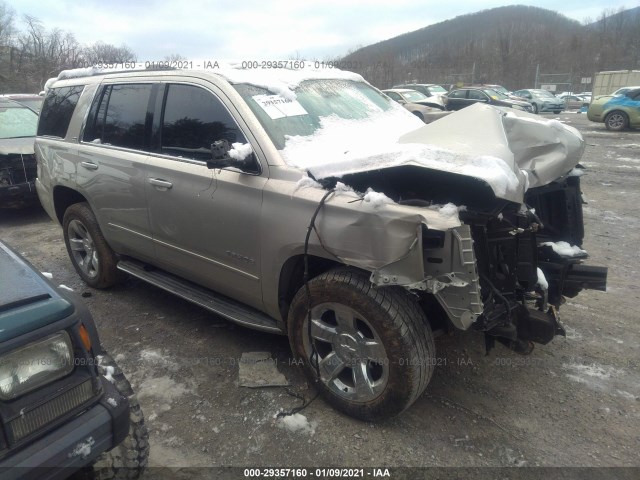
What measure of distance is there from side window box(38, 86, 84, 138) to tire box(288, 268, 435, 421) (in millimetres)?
3118

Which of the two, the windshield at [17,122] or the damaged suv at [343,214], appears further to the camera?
the windshield at [17,122]

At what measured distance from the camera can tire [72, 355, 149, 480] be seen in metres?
2.02

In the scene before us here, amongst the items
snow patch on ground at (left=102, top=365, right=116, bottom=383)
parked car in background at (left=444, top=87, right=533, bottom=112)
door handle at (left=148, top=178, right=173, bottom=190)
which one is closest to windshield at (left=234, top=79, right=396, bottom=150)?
door handle at (left=148, top=178, right=173, bottom=190)

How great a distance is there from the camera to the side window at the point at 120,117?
143 inches

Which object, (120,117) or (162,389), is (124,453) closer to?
(162,389)

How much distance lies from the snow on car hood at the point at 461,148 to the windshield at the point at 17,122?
653 cm

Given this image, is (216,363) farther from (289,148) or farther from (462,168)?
(462,168)

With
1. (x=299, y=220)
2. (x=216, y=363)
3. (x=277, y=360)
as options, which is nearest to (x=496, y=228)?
(x=299, y=220)

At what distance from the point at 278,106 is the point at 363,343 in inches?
63.0

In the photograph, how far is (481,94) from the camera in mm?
20984

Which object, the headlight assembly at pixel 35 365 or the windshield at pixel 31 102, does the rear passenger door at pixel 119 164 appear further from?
the windshield at pixel 31 102

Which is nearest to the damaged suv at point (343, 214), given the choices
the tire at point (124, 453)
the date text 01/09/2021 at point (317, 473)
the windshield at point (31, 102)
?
the date text 01/09/2021 at point (317, 473)

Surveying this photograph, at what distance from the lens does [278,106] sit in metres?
3.05

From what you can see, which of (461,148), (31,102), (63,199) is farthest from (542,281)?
(31,102)
